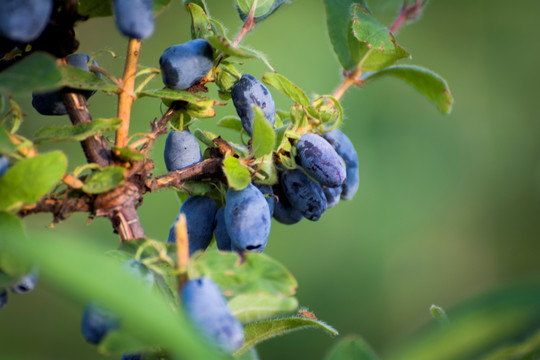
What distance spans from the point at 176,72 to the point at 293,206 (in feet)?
0.55

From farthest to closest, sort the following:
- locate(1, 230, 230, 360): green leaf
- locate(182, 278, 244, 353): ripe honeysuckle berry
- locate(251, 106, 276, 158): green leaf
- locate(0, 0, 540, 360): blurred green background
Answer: locate(0, 0, 540, 360): blurred green background → locate(251, 106, 276, 158): green leaf → locate(182, 278, 244, 353): ripe honeysuckle berry → locate(1, 230, 230, 360): green leaf

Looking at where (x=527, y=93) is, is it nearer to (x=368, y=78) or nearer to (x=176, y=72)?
(x=368, y=78)

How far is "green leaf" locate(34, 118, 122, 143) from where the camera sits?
0.38 meters

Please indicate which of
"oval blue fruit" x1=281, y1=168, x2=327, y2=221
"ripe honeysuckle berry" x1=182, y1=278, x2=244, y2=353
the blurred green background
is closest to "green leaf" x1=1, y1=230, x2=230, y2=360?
"ripe honeysuckle berry" x1=182, y1=278, x2=244, y2=353

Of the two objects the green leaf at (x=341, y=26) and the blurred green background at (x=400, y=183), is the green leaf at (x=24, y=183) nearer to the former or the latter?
the green leaf at (x=341, y=26)

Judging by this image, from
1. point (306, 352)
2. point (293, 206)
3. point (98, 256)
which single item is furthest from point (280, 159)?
point (306, 352)

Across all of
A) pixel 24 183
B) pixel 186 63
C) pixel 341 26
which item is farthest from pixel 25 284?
pixel 341 26

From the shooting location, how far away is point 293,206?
513 millimetres

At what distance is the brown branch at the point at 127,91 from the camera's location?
1.36 ft

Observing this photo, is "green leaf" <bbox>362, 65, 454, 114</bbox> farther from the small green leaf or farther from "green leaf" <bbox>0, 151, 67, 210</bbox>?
"green leaf" <bbox>0, 151, 67, 210</bbox>

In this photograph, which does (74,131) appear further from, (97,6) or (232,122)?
(232,122)

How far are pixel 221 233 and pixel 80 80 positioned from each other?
0.57 feet

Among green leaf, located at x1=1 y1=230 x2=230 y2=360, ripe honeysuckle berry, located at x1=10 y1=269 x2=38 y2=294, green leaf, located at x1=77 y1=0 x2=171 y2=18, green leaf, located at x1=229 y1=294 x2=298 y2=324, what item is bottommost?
ripe honeysuckle berry, located at x1=10 y1=269 x2=38 y2=294

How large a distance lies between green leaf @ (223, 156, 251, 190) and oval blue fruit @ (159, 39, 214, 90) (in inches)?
2.7
